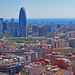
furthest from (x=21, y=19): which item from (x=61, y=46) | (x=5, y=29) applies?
(x=61, y=46)

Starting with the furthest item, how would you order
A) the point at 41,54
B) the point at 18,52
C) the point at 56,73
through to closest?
1. the point at 18,52
2. the point at 41,54
3. the point at 56,73

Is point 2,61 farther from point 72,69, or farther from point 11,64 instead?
point 72,69

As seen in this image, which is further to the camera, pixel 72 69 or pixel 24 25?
pixel 24 25

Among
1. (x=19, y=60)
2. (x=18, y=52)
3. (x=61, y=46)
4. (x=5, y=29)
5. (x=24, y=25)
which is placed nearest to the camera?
(x=19, y=60)

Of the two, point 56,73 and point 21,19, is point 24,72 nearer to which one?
point 56,73

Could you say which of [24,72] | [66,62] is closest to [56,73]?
[24,72]

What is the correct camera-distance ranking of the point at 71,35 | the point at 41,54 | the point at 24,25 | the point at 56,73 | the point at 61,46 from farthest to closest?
1. the point at 24,25
2. the point at 71,35
3. the point at 61,46
4. the point at 41,54
5. the point at 56,73

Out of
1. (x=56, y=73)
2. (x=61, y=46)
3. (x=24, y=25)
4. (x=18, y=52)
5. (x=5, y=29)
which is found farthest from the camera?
(x=5, y=29)

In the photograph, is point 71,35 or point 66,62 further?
point 71,35
